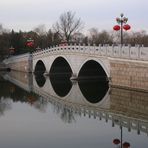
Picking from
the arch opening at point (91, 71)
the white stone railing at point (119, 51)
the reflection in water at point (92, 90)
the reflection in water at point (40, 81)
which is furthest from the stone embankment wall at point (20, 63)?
the reflection in water at point (92, 90)

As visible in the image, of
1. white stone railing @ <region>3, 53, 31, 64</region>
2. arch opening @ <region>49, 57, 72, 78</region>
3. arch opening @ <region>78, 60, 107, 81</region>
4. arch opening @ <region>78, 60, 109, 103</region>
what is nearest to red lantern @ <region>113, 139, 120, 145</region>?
arch opening @ <region>78, 60, 109, 103</region>

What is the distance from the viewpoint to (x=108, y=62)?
29344 millimetres

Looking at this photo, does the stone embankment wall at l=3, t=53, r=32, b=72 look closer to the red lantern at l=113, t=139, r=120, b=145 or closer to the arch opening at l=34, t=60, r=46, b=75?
the arch opening at l=34, t=60, r=46, b=75

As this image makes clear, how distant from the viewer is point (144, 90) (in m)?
24.8

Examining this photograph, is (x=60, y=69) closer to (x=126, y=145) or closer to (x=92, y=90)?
(x=92, y=90)

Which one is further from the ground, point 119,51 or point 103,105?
point 119,51

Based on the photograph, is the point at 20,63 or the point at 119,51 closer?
the point at 119,51

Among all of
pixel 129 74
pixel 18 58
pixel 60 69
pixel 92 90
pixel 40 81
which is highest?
pixel 129 74

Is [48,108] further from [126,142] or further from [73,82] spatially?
[73,82]

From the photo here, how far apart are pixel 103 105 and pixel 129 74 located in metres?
4.81

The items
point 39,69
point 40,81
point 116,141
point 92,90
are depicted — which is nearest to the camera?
point 116,141

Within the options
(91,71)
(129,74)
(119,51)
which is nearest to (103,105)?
(129,74)

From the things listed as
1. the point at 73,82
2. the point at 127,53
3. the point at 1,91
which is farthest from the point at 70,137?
the point at 73,82

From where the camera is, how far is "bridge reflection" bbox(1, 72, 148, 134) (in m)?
17.7
